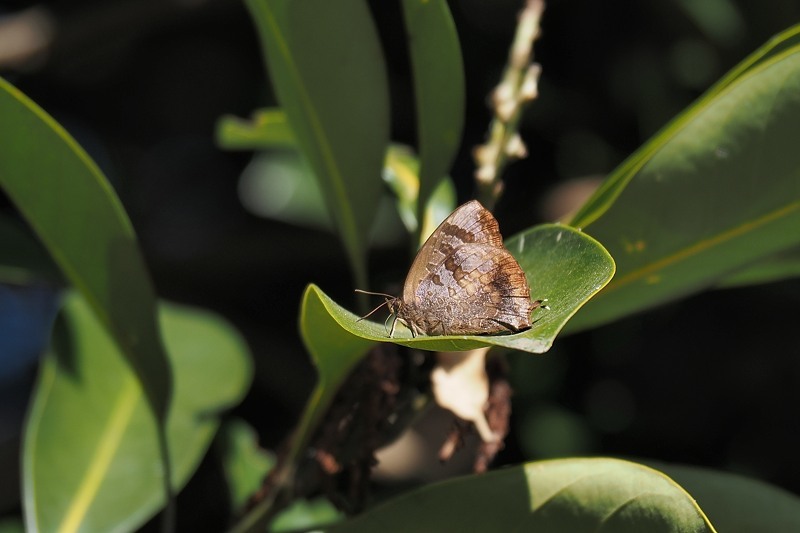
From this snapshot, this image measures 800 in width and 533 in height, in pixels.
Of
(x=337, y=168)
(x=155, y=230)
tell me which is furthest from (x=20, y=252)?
(x=155, y=230)

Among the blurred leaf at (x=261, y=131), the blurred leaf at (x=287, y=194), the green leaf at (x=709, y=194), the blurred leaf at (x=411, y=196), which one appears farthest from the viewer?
the blurred leaf at (x=287, y=194)

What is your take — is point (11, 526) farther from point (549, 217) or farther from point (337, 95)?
point (549, 217)

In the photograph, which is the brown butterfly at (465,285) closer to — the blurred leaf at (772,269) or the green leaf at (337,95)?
the green leaf at (337,95)

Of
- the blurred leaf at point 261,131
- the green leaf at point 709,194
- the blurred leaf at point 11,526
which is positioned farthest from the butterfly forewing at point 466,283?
the blurred leaf at point 11,526

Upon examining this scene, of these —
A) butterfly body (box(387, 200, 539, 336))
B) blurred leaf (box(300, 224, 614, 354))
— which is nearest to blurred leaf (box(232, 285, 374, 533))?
blurred leaf (box(300, 224, 614, 354))

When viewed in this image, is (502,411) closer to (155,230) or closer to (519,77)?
(519,77)

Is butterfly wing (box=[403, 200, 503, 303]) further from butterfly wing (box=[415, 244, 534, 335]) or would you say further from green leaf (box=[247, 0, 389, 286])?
green leaf (box=[247, 0, 389, 286])

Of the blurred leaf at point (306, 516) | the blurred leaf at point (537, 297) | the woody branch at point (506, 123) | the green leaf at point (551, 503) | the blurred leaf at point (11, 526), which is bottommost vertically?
the blurred leaf at point (11, 526)
